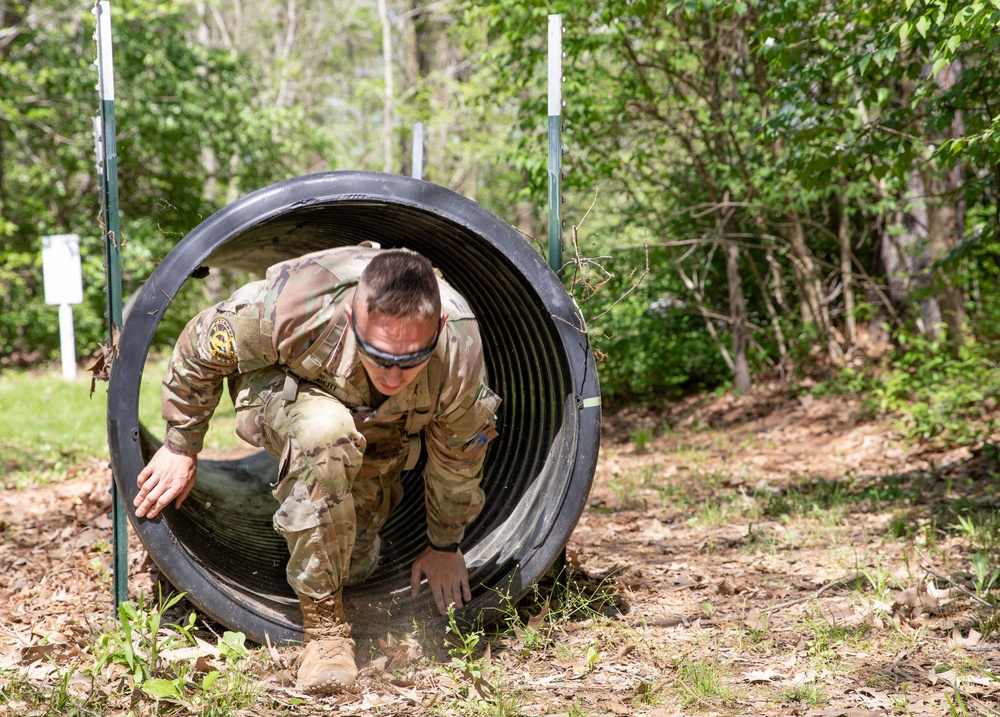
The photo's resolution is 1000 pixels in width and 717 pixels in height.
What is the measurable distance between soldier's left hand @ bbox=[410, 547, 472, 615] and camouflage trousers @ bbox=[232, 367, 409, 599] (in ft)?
1.46

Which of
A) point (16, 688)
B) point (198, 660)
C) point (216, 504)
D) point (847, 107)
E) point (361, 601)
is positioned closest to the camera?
point (16, 688)

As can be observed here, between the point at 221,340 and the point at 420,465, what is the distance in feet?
6.07

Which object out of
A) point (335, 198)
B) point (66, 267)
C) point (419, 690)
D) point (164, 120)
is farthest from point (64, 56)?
point (419, 690)

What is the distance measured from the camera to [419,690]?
2.93 meters

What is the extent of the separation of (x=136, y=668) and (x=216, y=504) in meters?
1.65

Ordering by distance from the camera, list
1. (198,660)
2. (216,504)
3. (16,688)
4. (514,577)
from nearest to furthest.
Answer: (16,688)
(198,660)
(514,577)
(216,504)

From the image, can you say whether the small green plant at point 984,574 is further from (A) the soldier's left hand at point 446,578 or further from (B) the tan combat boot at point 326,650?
(B) the tan combat boot at point 326,650

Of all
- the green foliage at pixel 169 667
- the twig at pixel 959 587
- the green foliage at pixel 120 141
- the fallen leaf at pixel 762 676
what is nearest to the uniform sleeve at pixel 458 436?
the green foliage at pixel 169 667

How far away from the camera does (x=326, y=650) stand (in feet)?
9.86

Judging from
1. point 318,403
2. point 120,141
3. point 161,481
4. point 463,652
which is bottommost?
point 463,652

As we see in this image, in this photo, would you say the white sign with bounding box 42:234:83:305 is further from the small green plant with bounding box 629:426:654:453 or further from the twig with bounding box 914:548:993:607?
the twig with bounding box 914:548:993:607

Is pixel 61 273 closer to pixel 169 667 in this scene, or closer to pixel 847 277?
pixel 169 667

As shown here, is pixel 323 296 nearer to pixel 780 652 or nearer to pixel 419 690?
pixel 419 690

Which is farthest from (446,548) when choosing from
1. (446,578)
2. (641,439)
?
(641,439)
